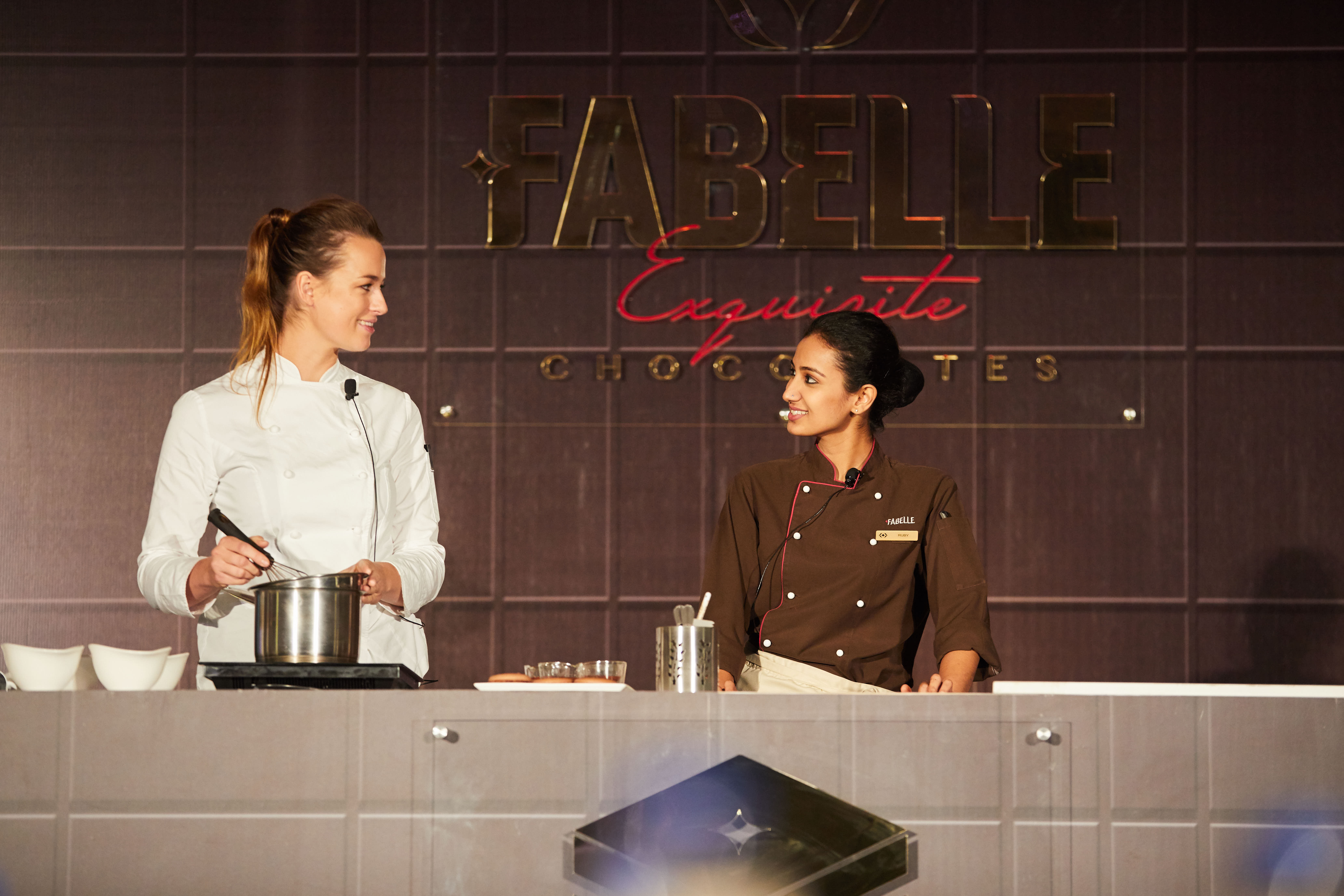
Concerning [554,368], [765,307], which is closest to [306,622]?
[554,368]

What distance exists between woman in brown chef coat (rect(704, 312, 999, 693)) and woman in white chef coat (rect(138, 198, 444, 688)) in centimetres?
58

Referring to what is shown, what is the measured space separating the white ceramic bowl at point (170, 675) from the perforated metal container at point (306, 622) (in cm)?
17

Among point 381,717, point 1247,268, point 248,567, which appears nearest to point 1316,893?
point 381,717

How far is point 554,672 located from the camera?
7.26 feet

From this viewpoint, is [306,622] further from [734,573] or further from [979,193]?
[979,193]

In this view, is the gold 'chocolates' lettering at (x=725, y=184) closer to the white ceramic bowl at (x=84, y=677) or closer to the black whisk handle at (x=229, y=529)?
the black whisk handle at (x=229, y=529)

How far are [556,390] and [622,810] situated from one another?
9.17 feet

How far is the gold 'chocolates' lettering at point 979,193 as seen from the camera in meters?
4.37

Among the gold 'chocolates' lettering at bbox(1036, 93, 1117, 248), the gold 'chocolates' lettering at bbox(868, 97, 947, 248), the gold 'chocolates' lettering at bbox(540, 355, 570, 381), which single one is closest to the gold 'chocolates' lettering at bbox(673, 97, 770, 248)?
the gold 'chocolates' lettering at bbox(868, 97, 947, 248)

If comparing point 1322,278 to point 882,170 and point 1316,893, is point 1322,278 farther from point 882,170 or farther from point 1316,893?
point 1316,893

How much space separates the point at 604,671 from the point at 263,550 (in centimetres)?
55

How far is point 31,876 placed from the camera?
1.74m

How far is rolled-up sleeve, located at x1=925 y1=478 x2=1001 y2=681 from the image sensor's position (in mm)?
2467

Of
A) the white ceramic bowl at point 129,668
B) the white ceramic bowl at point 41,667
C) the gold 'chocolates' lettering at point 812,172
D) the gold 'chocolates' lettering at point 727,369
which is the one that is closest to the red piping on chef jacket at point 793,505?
the white ceramic bowl at point 129,668
